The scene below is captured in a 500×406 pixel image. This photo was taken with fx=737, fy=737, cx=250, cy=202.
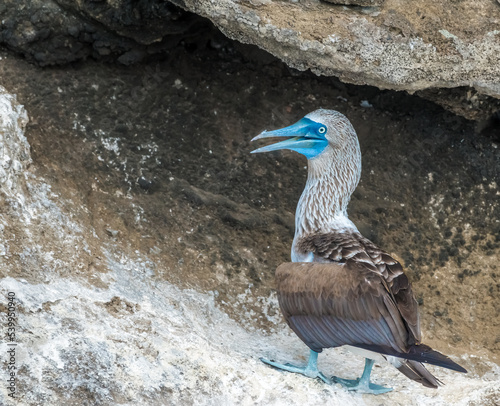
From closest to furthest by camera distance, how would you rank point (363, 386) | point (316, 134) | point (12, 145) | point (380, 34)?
point (363, 386) < point (380, 34) < point (316, 134) < point (12, 145)

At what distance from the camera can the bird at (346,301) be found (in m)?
4.41

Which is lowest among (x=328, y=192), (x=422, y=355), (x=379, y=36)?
(x=422, y=355)

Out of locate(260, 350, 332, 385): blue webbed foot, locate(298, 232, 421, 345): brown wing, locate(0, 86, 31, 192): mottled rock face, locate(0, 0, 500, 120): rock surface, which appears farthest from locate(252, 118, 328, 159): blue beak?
locate(0, 86, 31, 192): mottled rock face

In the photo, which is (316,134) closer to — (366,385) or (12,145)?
(366,385)

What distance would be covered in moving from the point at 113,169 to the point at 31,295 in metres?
1.84

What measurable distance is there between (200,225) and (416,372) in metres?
2.33

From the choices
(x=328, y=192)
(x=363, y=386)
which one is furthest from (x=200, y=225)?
(x=363, y=386)

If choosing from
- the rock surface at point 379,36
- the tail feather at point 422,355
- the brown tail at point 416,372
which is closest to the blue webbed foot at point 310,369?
the tail feather at point 422,355

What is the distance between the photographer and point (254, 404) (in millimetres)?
4359

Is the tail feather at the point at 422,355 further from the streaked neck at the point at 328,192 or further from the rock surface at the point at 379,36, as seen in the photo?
the rock surface at the point at 379,36

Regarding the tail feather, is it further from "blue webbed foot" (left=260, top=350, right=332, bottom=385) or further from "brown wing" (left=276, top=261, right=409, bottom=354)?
"blue webbed foot" (left=260, top=350, right=332, bottom=385)

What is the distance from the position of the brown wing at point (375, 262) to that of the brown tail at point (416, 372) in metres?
0.12

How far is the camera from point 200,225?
19.8ft

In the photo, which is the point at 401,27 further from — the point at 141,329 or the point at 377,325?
the point at 141,329
